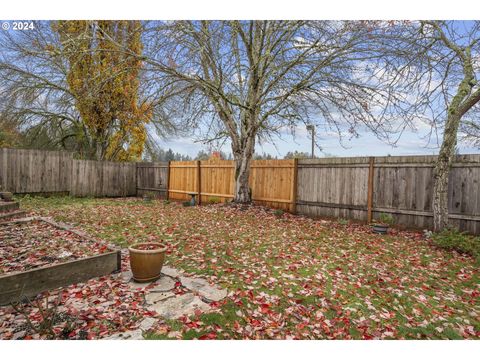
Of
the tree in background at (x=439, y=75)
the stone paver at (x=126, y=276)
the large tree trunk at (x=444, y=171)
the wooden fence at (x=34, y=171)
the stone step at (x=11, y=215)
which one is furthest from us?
the wooden fence at (x=34, y=171)

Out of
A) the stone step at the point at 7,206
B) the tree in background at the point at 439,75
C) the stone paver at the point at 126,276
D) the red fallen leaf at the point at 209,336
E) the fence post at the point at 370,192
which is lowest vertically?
the red fallen leaf at the point at 209,336

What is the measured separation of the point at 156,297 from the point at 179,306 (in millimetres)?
357

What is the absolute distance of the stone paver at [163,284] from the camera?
307 centimetres

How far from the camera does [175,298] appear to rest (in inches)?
112

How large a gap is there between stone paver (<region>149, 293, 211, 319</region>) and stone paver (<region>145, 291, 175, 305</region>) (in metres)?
0.07

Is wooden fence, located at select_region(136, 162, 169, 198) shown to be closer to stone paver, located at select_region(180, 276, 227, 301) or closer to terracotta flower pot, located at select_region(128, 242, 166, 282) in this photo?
terracotta flower pot, located at select_region(128, 242, 166, 282)

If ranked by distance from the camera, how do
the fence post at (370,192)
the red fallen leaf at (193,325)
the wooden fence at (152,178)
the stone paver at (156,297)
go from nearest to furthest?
the red fallen leaf at (193,325) < the stone paver at (156,297) < the fence post at (370,192) < the wooden fence at (152,178)

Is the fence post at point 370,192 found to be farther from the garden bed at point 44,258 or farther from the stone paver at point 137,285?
the garden bed at point 44,258

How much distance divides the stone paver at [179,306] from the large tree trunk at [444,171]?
5.41 m

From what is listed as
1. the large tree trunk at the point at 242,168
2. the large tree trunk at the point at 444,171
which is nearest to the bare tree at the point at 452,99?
the large tree trunk at the point at 444,171

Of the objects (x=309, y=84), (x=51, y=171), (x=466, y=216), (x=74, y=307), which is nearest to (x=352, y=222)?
(x=466, y=216)

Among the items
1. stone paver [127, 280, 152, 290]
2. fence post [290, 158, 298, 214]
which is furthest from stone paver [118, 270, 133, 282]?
fence post [290, 158, 298, 214]
